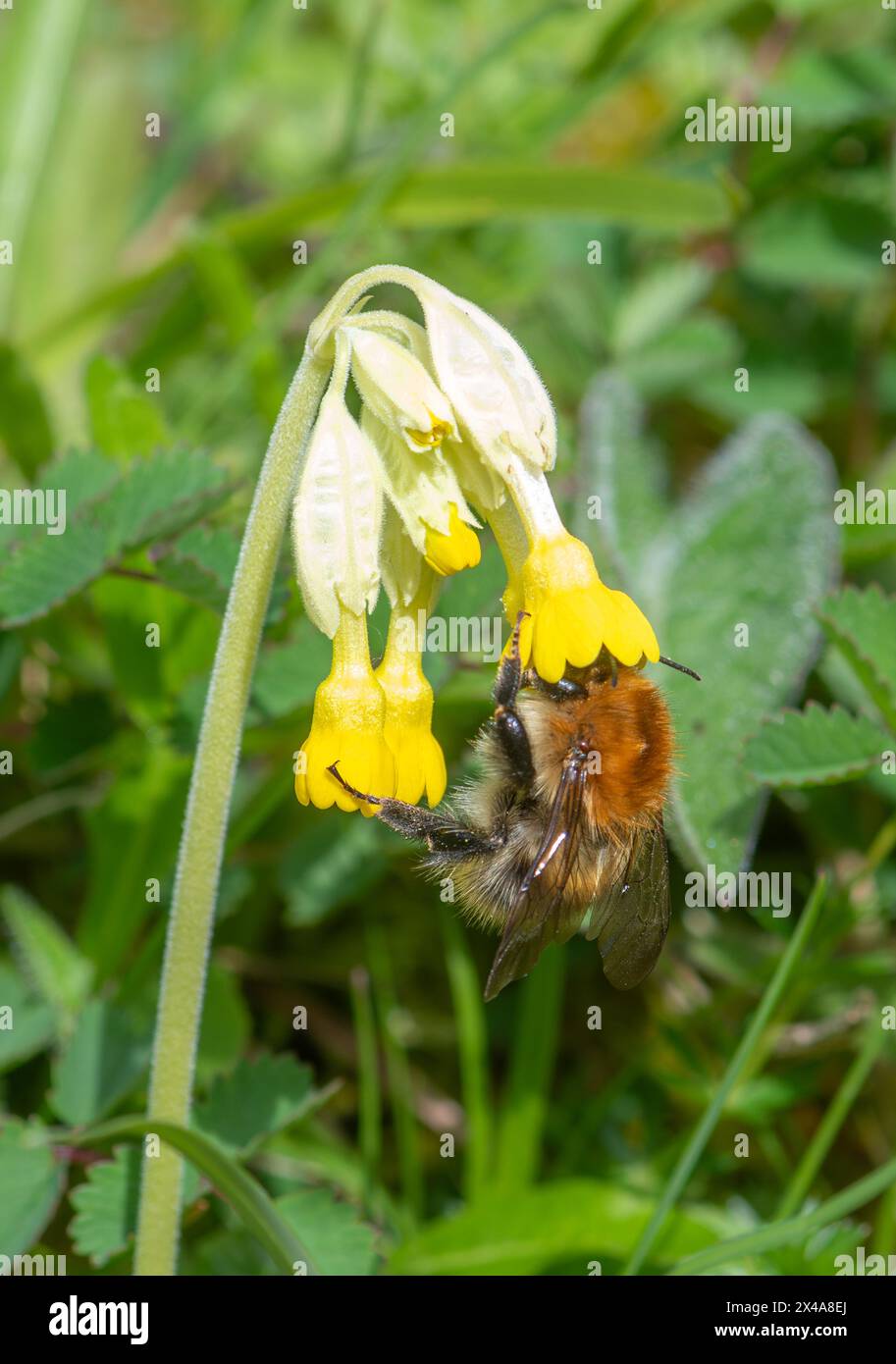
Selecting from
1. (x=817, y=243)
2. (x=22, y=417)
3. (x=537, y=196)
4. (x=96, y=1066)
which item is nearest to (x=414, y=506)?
(x=96, y=1066)

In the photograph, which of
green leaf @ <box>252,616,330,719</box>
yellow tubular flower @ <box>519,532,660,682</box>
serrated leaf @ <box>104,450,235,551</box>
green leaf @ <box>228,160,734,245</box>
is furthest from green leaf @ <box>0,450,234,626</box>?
green leaf @ <box>228,160,734,245</box>

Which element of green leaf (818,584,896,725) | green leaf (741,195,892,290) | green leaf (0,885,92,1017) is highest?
green leaf (741,195,892,290)

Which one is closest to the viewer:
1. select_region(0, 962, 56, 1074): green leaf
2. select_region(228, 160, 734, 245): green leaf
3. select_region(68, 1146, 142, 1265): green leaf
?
select_region(68, 1146, 142, 1265): green leaf

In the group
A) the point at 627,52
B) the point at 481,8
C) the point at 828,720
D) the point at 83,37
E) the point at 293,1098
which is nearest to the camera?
the point at 293,1098

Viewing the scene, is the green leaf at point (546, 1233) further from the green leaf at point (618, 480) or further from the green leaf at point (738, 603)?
the green leaf at point (618, 480)

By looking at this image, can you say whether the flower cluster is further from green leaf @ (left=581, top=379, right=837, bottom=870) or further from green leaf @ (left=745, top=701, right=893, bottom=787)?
green leaf @ (left=581, top=379, right=837, bottom=870)
